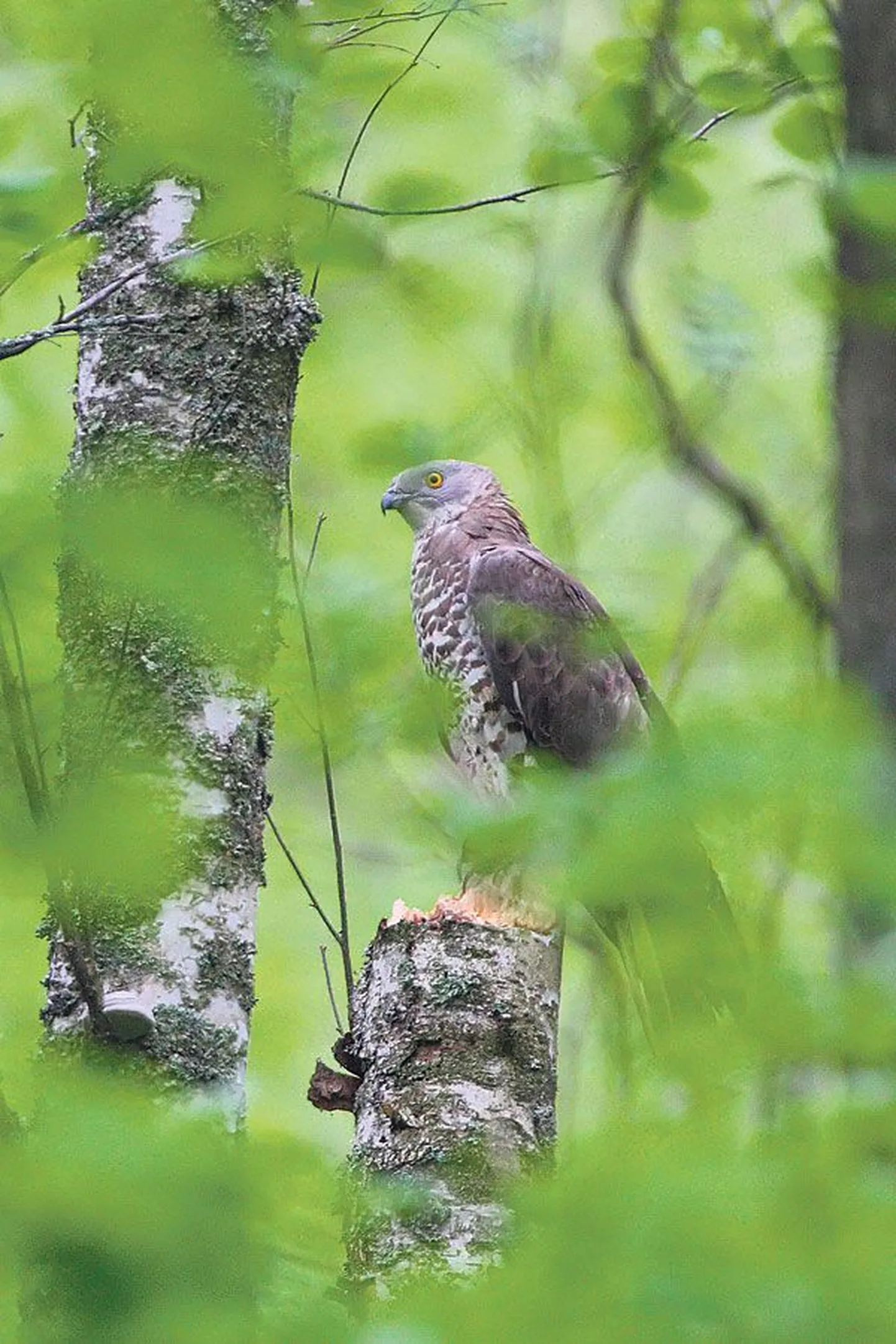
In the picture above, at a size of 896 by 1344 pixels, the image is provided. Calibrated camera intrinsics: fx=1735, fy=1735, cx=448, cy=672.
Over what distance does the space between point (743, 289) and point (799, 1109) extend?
17.8 ft

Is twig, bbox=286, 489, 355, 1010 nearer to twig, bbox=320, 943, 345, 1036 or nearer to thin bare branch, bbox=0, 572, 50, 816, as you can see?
twig, bbox=320, 943, 345, 1036

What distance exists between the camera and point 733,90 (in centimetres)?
326

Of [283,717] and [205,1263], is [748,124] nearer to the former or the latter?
[283,717]

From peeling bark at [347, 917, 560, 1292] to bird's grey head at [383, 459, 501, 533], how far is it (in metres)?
2.80

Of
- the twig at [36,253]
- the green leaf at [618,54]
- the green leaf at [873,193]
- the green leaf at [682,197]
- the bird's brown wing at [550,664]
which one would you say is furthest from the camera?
the bird's brown wing at [550,664]

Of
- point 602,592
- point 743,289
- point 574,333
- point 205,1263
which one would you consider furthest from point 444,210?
point 743,289

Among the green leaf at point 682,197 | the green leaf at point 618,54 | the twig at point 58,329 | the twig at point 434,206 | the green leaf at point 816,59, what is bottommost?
the twig at point 58,329

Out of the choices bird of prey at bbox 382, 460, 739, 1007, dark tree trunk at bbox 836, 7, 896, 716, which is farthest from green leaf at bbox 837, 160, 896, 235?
bird of prey at bbox 382, 460, 739, 1007

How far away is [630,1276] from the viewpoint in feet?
5.09

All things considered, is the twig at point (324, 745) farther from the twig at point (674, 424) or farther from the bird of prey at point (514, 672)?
the bird of prey at point (514, 672)

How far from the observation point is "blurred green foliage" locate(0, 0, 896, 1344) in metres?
1.59

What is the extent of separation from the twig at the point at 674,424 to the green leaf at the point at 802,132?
34 centimetres

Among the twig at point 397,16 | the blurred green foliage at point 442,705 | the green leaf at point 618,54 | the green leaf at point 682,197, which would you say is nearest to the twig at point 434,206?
the blurred green foliage at point 442,705

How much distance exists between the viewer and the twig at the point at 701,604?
4.53m
